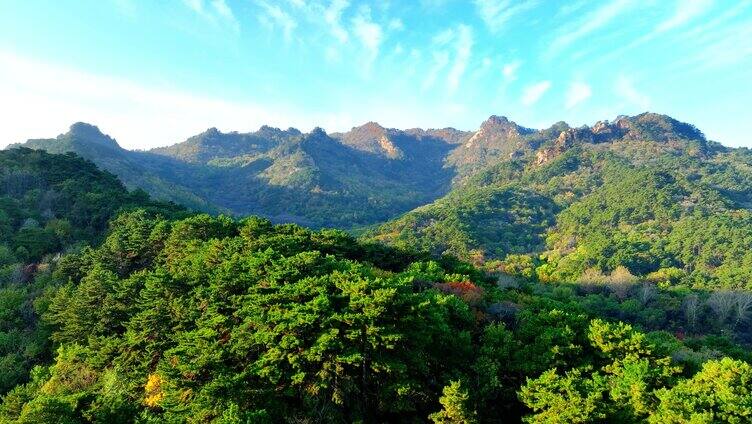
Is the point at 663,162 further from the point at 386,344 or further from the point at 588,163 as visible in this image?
the point at 386,344

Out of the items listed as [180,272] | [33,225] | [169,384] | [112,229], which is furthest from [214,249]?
[33,225]

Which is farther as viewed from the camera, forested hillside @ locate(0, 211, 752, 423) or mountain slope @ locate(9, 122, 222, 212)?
mountain slope @ locate(9, 122, 222, 212)

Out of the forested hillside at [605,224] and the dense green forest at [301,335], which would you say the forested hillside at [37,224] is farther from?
the forested hillside at [605,224]

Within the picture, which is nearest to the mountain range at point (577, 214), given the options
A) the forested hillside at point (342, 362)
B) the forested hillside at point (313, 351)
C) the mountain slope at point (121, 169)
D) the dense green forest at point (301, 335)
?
the mountain slope at point (121, 169)

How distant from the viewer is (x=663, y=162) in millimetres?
193000

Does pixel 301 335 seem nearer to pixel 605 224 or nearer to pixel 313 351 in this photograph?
pixel 313 351

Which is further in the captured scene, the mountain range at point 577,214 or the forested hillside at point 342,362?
the mountain range at point 577,214

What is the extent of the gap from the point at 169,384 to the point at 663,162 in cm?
20956

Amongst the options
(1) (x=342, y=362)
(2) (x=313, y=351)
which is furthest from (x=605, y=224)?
(2) (x=313, y=351)

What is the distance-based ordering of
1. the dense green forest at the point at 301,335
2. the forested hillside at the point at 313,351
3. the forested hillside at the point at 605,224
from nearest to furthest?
the forested hillside at the point at 313,351
the dense green forest at the point at 301,335
the forested hillside at the point at 605,224

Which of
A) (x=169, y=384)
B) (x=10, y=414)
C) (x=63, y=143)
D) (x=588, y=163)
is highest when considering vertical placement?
(x=588, y=163)

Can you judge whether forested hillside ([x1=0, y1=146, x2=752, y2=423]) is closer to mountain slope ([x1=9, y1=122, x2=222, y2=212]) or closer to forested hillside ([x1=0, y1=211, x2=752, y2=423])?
forested hillside ([x1=0, y1=211, x2=752, y2=423])

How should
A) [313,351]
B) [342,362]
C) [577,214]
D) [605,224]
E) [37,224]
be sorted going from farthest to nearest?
[577,214] → [605,224] → [37,224] → [342,362] → [313,351]

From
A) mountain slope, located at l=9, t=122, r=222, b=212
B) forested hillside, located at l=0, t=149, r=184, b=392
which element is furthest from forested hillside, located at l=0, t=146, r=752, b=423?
mountain slope, located at l=9, t=122, r=222, b=212
